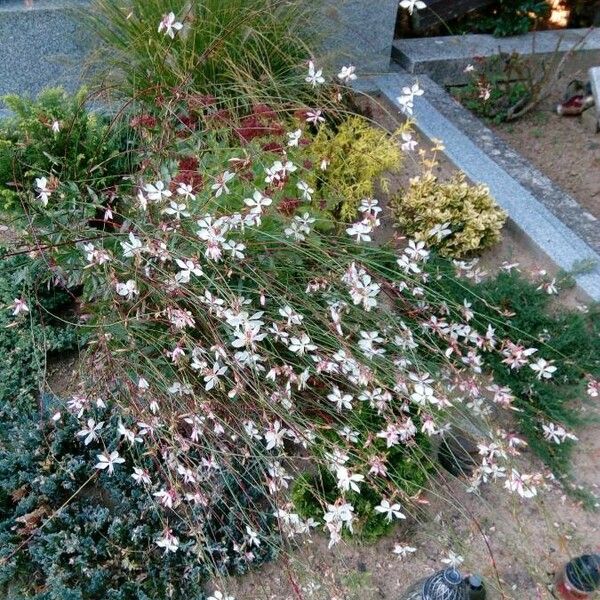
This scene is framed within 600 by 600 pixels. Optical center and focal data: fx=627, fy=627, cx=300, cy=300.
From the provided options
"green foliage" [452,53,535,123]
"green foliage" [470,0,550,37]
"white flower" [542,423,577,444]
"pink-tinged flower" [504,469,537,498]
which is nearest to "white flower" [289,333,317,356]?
"pink-tinged flower" [504,469,537,498]

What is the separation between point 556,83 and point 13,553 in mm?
5039

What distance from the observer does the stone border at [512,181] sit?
10.6 feet

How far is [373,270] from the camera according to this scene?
2463 mm

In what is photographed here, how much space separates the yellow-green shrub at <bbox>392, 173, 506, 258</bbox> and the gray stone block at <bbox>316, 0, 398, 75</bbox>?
1.62 meters

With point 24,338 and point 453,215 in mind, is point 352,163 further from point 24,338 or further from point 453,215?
point 24,338

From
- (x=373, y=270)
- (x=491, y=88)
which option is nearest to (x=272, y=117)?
(x=373, y=270)

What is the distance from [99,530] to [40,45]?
333 centimetres

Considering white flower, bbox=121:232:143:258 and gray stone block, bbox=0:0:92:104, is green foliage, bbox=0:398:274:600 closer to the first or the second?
white flower, bbox=121:232:143:258

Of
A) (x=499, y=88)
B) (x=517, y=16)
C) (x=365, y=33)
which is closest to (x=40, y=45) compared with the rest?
(x=365, y=33)

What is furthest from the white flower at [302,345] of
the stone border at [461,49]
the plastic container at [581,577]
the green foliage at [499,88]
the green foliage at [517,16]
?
the green foliage at [517,16]

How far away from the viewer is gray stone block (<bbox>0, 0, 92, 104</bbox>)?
398cm

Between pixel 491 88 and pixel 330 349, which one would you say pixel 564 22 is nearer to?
pixel 491 88

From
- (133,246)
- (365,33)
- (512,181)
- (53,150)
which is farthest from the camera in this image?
(365,33)

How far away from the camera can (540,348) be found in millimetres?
2617
